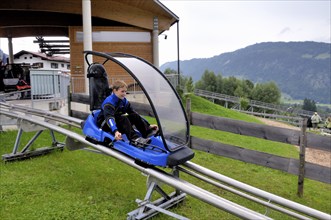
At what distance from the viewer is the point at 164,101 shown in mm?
4578

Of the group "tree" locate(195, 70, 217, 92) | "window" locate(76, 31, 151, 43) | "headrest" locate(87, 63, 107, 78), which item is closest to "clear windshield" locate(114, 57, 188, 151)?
"headrest" locate(87, 63, 107, 78)

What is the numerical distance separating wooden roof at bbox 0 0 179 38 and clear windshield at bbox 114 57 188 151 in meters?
15.2

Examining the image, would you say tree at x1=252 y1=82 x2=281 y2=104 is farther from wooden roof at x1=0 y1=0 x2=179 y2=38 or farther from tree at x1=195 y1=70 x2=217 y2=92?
wooden roof at x1=0 y1=0 x2=179 y2=38

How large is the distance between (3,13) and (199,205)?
21.6m

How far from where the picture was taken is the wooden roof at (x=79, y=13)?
59.2 feet

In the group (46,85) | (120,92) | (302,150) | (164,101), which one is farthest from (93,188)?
(46,85)

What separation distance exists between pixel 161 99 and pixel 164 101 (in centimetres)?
9

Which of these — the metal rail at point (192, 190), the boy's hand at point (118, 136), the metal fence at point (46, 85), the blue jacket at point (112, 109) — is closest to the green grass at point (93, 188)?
the metal rail at point (192, 190)

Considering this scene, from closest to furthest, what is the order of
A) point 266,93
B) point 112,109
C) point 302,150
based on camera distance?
point 112,109 → point 302,150 → point 266,93

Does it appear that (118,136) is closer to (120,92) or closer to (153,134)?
(153,134)

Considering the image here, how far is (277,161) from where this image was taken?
650 cm

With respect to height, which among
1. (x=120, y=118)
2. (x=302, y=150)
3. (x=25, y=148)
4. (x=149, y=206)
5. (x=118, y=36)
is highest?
(x=118, y=36)

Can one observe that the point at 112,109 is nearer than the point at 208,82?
Yes

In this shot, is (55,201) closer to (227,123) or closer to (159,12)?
(227,123)
